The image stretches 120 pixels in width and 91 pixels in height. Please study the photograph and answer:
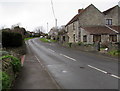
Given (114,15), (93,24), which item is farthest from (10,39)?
(114,15)

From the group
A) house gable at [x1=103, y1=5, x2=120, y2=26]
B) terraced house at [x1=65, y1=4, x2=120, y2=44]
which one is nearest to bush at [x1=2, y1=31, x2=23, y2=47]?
terraced house at [x1=65, y1=4, x2=120, y2=44]

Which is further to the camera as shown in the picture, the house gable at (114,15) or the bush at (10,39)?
the house gable at (114,15)

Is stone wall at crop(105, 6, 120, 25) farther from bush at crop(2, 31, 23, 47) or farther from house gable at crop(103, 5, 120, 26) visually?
bush at crop(2, 31, 23, 47)

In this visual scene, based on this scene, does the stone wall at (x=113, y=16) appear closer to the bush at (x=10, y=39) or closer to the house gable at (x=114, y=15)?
the house gable at (x=114, y=15)

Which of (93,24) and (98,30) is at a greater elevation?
(93,24)

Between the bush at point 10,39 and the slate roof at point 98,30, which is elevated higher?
the slate roof at point 98,30

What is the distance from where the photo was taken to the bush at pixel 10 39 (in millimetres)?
17511

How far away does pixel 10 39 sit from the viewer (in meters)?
18.3

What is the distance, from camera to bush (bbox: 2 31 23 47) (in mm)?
17511

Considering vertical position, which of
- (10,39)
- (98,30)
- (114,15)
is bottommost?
(10,39)

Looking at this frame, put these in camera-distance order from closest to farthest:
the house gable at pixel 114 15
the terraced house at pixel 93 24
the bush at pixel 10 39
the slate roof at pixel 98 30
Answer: the bush at pixel 10 39 < the slate roof at pixel 98 30 < the terraced house at pixel 93 24 < the house gable at pixel 114 15

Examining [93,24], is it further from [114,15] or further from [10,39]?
[10,39]

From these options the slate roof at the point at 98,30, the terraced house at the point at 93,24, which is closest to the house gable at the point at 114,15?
the terraced house at the point at 93,24

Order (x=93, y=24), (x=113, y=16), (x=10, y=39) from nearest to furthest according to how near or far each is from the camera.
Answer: (x=10, y=39) → (x=93, y=24) → (x=113, y=16)
